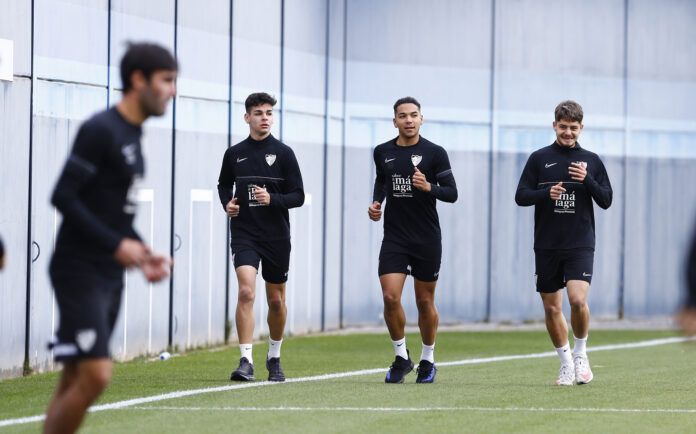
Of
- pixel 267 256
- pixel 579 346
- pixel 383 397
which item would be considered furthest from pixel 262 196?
pixel 579 346

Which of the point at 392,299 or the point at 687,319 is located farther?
the point at 392,299

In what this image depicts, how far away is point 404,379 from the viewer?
11117 millimetres

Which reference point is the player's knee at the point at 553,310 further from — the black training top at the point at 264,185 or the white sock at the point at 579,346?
the black training top at the point at 264,185

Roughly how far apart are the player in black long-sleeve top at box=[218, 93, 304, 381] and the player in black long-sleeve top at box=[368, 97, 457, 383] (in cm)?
74

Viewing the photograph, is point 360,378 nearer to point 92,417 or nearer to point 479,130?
point 92,417

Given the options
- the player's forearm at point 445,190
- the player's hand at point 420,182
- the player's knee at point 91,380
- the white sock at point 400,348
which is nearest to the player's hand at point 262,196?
the player's hand at point 420,182

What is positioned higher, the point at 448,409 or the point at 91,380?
the point at 91,380

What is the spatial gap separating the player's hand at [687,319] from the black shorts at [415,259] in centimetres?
595

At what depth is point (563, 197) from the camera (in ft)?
34.8

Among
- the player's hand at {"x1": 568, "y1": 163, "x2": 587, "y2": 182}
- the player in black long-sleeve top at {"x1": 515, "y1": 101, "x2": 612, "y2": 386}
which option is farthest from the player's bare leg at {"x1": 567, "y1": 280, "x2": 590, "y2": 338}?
the player's hand at {"x1": 568, "y1": 163, "x2": 587, "y2": 182}

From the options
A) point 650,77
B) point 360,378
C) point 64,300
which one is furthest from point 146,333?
point 650,77

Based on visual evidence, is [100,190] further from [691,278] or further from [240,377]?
[240,377]

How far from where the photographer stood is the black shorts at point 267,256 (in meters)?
A: 10.7

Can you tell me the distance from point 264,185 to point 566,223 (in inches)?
95.0
